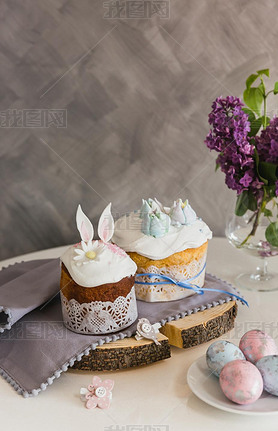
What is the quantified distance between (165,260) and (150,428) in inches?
15.9

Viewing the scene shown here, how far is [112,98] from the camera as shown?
5.90 feet

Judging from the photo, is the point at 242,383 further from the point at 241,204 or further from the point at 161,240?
the point at 241,204

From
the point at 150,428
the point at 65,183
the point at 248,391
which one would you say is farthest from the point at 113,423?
the point at 65,183

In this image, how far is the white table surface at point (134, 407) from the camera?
957 mm

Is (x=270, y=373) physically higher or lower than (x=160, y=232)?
lower

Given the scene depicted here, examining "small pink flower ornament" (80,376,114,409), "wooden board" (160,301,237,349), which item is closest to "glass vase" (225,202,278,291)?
"wooden board" (160,301,237,349)

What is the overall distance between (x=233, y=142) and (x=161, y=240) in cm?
27

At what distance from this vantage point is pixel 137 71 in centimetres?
178

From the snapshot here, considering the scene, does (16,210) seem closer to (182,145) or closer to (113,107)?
(113,107)

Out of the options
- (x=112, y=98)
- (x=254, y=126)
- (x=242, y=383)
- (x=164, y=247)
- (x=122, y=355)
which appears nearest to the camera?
(x=242, y=383)

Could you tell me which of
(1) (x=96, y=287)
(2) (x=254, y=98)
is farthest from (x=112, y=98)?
(1) (x=96, y=287)

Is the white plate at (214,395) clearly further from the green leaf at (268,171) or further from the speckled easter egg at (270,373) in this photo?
the green leaf at (268,171)

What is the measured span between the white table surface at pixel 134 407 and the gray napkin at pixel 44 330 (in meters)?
0.03

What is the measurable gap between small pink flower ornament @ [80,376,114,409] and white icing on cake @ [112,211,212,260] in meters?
0.31
